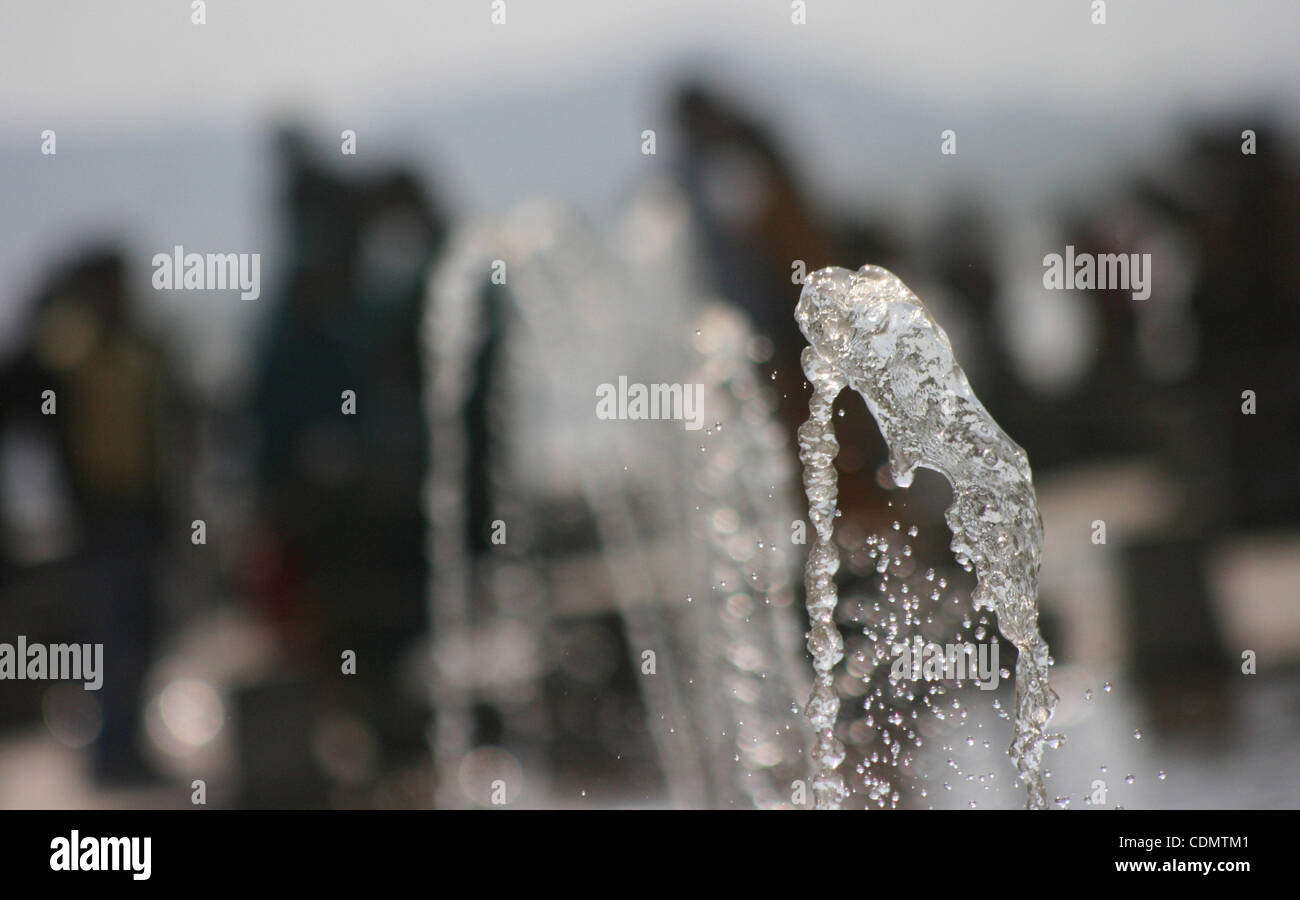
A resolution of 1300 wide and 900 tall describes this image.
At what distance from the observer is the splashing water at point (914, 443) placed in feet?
4.25

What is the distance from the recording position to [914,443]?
134cm

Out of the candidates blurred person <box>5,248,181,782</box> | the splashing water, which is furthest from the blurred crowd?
the splashing water

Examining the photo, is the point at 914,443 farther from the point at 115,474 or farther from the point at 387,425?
the point at 115,474

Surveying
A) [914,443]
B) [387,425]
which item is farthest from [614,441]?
[914,443]

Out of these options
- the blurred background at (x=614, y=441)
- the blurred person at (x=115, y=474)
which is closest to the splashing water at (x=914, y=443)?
the blurred background at (x=614, y=441)

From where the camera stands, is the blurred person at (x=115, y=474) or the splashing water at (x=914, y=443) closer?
the splashing water at (x=914, y=443)

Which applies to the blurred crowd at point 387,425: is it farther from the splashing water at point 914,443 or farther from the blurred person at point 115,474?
the splashing water at point 914,443

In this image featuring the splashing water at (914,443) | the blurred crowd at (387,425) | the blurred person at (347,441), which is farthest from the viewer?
the blurred person at (347,441)

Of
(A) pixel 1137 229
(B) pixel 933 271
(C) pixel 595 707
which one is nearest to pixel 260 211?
(C) pixel 595 707

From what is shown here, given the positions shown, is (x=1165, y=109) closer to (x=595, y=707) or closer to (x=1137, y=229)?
(x=1137, y=229)

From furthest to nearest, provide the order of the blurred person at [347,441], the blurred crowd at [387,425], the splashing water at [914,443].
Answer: the blurred person at [347,441] < the blurred crowd at [387,425] < the splashing water at [914,443]

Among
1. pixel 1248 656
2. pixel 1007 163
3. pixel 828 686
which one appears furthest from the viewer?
pixel 1007 163
